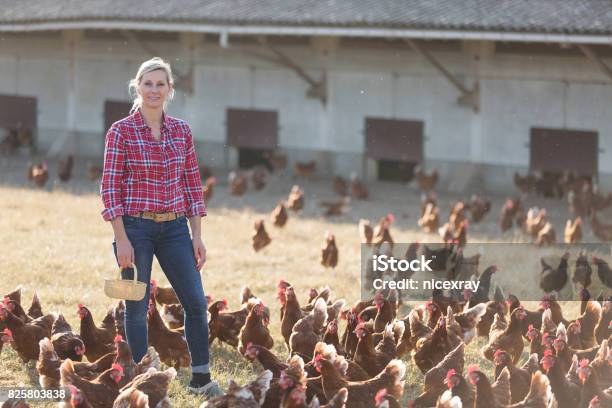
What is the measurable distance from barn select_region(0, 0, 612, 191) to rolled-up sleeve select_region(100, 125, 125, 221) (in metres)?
11.3

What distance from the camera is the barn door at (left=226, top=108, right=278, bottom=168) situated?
2212 centimetres

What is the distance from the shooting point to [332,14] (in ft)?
63.2

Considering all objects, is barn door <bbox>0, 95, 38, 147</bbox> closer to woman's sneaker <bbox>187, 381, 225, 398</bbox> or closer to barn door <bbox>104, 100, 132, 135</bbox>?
barn door <bbox>104, 100, 132, 135</bbox>

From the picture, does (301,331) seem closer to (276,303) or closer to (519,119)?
(276,303)

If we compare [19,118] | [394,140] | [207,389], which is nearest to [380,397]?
[207,389]

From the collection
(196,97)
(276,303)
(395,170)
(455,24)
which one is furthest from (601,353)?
(196,97)

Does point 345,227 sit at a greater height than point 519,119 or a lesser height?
lesser

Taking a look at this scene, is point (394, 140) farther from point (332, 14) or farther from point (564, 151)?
point (564, 151)

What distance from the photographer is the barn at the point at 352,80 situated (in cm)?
1828

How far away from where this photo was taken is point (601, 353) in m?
7.14

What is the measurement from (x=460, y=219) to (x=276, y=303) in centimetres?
469
